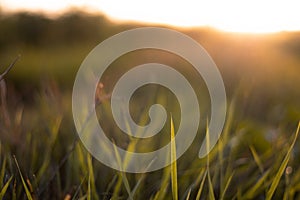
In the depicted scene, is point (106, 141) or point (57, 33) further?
point (57, 33)

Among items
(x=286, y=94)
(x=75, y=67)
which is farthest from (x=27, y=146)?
(x=75, y=67)

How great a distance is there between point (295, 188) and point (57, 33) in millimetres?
5266

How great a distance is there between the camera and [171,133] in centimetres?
48

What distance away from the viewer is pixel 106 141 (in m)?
0.76

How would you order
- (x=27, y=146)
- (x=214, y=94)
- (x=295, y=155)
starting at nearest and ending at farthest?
(x=27, y=146) → (x=295, y=155) → (x=214, y=94)

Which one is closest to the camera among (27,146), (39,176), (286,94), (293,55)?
(39,176)

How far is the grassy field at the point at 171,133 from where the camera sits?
24.4 inches

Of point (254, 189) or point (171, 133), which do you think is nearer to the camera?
point (171, 133)

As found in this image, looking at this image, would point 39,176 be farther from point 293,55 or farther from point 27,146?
point 293,55

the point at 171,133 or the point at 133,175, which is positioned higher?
the point at 171,133

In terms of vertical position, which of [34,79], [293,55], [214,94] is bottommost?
[34,79]

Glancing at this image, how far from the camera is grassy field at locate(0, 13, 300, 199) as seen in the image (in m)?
0.62

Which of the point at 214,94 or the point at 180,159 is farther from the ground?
the point at 214,94

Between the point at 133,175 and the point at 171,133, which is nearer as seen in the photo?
the point at 171,133
